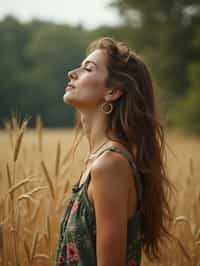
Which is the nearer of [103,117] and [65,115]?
[103,117]

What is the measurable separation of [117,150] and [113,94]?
0.22m

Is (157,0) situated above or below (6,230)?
above

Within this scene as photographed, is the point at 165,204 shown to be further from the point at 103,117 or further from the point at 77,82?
the point at 77,82

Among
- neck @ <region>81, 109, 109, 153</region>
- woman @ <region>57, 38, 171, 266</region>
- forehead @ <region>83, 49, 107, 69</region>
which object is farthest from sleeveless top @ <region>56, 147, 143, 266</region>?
forehead @ <region>83, 49, 107, 69</region>

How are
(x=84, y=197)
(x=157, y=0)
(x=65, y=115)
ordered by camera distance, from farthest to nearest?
(x=65, y=115) < (x=157, y=0) < (x=84, y=197)

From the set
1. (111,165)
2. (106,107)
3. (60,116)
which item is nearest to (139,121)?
(106,107)

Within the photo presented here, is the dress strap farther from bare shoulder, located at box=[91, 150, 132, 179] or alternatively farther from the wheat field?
the wheat field

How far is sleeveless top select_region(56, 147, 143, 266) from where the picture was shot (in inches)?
61.1

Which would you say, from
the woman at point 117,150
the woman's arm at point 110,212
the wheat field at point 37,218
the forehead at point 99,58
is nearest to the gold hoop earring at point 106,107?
the woman at point 117,150

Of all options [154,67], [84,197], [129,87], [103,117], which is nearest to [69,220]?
[84,197]

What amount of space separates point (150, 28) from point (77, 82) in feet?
55.8

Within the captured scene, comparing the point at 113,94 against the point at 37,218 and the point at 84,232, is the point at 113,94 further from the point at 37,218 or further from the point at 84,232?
the point at 37,218

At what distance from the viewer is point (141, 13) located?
18.2 m

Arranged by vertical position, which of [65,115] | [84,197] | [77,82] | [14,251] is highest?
[77,82]
